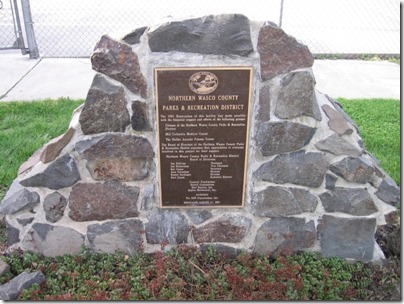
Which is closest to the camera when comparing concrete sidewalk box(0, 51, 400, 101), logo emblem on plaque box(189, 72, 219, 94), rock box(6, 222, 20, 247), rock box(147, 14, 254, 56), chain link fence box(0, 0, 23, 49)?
rock box(147, 14, 254, 56)

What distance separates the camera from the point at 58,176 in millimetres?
3041

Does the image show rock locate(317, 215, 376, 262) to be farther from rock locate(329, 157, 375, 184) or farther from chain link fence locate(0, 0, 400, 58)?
chain link fence locate(0, 0, 400, 58)

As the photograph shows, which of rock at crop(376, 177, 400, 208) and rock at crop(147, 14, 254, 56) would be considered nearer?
rock at crop(147, 14, 254, 56)

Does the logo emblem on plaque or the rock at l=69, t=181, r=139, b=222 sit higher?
the logo emblem on plaque

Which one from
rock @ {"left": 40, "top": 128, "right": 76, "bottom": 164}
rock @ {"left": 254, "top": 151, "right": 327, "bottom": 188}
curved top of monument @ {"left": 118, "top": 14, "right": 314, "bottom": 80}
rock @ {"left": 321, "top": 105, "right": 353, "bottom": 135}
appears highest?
curved top of monument @ {"left": 118, "top": 14, "right": 314, "bottom": 80}

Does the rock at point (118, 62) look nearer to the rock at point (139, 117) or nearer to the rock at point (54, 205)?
the rock at point (139, 117)

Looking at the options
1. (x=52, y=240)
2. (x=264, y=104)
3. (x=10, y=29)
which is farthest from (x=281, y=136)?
(x=10, y=29)

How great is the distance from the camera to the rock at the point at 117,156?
2961 mm

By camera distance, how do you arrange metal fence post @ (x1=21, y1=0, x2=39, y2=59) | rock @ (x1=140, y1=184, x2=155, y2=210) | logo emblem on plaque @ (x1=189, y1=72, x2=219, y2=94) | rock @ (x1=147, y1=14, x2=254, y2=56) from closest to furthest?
rock @ (x1=147, y1=14, x2=254, y2=56) < logo emblem on plaque @ (x1=189, y1=72, x2=219, y2=94) < rock @ (x1=140, y1=184, x2=155, y2=210) < metal fence post @ (x1=21, y1=0, x2=39, y2=59)

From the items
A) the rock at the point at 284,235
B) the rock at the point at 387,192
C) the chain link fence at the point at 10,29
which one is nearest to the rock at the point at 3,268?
the rock at the point at 284,235

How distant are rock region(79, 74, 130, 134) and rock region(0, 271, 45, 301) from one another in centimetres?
100

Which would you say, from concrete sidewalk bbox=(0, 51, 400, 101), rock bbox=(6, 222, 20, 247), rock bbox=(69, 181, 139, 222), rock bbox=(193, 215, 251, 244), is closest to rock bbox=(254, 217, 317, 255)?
rock bbox=(193, 215, 251, 244)

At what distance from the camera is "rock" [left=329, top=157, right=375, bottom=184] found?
9.94ft

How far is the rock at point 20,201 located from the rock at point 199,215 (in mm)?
1041
